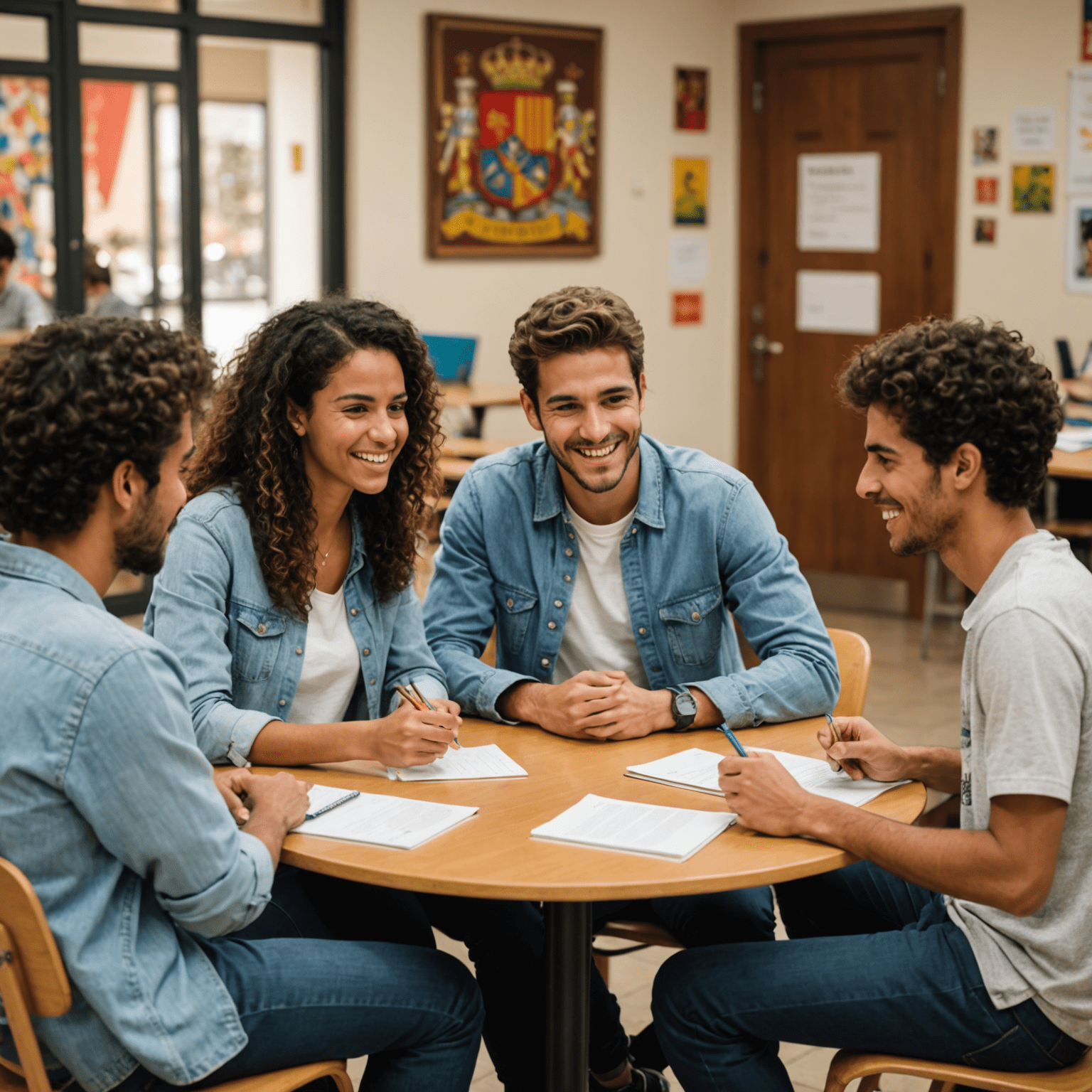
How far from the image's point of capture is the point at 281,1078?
1.62 m

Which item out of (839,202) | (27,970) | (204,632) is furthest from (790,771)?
(839,202)

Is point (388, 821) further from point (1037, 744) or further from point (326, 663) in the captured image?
point (1037, 744)

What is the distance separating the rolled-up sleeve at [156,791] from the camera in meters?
1.40

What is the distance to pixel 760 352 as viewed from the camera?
7.03 meters

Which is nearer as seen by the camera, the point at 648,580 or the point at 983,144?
the point at 648,580

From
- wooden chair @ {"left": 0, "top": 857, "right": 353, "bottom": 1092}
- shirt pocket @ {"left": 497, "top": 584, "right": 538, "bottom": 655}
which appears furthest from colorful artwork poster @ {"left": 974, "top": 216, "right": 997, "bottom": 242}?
wooden chair @ {"left": 0, "top": 857, "right": 353, "bottom": 1092}

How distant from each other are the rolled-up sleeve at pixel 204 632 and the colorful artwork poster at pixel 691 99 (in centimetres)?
538

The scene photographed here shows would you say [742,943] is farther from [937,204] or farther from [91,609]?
[937,204]

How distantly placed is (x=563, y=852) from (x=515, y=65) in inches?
212

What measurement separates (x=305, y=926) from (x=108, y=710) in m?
0.71

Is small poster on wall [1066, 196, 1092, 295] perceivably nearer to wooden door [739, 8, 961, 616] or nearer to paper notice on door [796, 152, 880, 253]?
wooden door [739, 8, 961, 616]

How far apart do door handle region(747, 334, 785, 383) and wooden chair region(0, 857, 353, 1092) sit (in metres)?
5.89

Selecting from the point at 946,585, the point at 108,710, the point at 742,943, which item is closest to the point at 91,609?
the point at 108,710

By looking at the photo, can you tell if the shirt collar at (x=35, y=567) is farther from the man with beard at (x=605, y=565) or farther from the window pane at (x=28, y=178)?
the window pane at (x=28, y=178)
